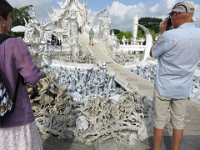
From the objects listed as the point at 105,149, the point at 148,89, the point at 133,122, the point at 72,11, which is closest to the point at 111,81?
the point at 148,89

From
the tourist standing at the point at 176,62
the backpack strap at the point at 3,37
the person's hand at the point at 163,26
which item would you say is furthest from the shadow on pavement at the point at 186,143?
the backpack strap at the point at 3,37

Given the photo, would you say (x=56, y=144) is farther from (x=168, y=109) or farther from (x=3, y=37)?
(x=3, y=37)

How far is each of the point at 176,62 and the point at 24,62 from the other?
186 centimetres

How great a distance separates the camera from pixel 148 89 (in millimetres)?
9195

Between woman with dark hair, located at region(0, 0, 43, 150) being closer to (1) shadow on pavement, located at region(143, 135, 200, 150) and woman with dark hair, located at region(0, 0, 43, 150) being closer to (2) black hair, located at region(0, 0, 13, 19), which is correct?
(2) black hair, located at region(0, 0, 13, 19)

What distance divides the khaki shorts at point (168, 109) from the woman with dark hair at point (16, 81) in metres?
1.64

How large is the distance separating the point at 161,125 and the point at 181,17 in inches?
49.8

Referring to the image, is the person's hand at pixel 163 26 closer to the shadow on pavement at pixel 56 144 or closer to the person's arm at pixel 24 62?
the person's arm at pixel 24 62

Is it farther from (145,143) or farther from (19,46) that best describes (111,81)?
(19,46)

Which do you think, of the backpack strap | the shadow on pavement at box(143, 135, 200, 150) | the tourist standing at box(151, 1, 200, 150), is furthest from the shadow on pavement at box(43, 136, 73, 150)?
the backpack strap

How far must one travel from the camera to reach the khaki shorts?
3949mm

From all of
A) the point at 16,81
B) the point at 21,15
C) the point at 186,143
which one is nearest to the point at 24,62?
the point at 16,81

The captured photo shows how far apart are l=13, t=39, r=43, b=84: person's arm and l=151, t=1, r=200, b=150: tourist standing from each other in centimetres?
168

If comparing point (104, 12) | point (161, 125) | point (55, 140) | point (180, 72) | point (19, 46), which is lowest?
point (55, 140)
